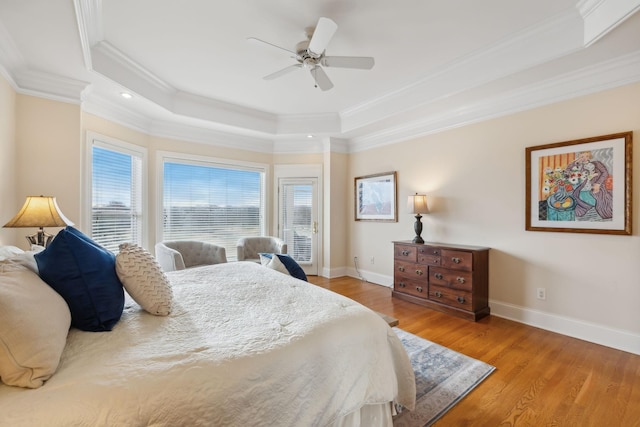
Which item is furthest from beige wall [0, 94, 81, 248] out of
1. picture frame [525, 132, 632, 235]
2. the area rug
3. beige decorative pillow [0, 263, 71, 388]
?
picture frame [525, 132, 632, 235]

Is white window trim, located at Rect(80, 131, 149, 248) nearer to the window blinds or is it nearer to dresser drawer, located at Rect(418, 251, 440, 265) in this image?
the window blinds

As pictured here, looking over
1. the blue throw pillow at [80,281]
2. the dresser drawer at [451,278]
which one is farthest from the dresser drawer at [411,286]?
the blue throw pillow at [80,281]

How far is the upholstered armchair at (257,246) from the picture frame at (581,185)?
10.5ft

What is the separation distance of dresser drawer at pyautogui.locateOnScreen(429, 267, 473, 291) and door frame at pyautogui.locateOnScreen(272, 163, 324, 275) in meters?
2.20

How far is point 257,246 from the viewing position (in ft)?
14.4

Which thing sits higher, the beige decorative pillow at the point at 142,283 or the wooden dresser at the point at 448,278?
the beige decorative pillow at the point at 142,283

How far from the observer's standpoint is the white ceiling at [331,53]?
7.01ft

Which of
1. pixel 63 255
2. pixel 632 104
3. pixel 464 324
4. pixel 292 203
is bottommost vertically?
pixel 464 324

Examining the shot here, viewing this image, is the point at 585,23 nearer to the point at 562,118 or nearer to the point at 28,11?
the point at 562,118

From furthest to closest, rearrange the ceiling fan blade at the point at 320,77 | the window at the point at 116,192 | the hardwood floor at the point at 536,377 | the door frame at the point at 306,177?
the door frame at the point at 306,177 → the window at the point at 116,192 → the ceiling fan blade at the point at 320,77 → the hardwood floor at the point at 536,377

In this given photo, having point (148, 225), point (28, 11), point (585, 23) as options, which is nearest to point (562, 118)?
point (585, 23)

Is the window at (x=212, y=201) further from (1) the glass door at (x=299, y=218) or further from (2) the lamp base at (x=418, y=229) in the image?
(2) the lamp base at (x=418, y=229)

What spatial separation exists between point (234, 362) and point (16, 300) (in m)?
0.75

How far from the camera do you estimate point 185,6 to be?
217cm
